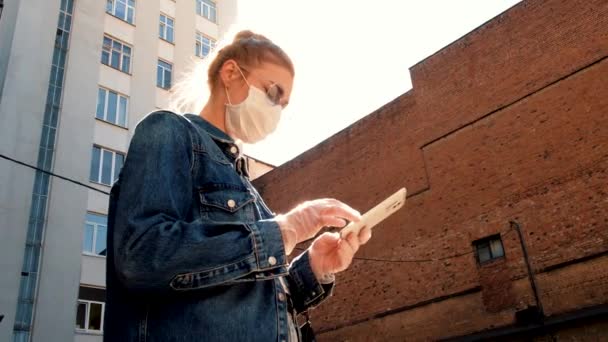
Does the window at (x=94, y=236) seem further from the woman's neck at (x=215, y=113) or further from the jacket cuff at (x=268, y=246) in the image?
the jacket cuff at (x=268, y=246)

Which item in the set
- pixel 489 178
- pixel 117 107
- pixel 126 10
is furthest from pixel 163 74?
pixel 489 178

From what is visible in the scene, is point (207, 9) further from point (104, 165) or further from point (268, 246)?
point (268, 246)

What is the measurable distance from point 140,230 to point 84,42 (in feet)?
64.6

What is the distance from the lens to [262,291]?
155cm

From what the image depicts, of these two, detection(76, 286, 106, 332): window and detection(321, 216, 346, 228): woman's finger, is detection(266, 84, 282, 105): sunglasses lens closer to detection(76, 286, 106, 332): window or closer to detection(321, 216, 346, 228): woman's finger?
detection(321, 216, 346, 228): woman's finger

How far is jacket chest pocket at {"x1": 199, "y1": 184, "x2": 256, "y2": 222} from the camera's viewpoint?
163 cm

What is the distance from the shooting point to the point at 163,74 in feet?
71.1

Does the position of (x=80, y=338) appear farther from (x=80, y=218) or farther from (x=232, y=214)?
(x=232, y=214)

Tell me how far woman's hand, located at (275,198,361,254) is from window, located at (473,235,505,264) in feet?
50.7

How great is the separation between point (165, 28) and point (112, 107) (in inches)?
202

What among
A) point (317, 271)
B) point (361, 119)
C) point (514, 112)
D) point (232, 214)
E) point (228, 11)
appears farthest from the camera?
point (228, 11)

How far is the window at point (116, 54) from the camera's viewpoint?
19.9 metres

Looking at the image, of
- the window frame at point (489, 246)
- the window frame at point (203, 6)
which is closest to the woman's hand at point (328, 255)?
the window frame at point (489, 246)

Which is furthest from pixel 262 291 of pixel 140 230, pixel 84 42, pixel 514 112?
pixel 84 42
